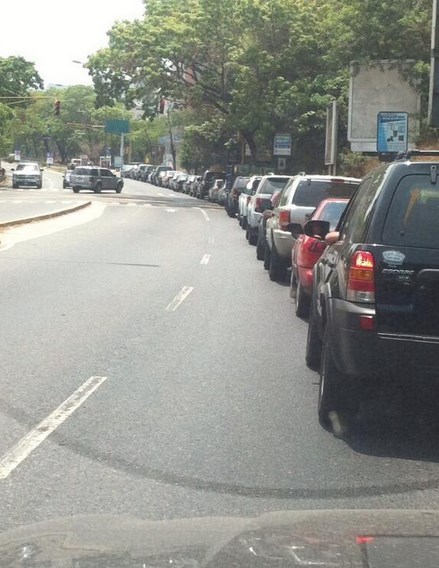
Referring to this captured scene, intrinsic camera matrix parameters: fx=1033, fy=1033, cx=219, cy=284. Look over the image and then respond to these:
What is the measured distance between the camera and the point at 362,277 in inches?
262

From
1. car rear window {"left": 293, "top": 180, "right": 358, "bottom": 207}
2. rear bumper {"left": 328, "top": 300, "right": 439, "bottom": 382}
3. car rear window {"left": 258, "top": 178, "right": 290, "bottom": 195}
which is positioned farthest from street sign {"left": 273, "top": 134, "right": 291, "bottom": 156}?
rear bumper {"left": 328, "top": 300, "right": 439, "bottom": 382}

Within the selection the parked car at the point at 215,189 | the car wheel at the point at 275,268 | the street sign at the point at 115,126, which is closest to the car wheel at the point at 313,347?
the car wheel at the point at 275,268

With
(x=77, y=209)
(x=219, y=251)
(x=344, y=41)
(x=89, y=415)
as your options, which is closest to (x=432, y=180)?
(x=89, y=415)

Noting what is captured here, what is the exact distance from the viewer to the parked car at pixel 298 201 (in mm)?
15914

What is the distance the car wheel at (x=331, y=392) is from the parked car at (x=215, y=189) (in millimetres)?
46238

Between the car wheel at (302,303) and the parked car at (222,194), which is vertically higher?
the parked car at (222,194)

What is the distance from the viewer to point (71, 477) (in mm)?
5988

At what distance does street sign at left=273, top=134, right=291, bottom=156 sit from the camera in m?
45.9

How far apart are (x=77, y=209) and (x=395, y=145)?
21986mm

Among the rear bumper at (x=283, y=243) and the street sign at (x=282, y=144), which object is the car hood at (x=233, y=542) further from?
the street sign at (x=282, y=144)

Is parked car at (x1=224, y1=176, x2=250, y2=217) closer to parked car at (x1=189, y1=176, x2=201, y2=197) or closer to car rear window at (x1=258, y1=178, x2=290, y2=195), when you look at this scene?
car rear window at (x1=258, y1=178, x2=290, y2=195)

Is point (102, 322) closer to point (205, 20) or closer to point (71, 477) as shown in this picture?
point (71, 477)

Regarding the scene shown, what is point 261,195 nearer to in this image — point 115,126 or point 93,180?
point 93,180

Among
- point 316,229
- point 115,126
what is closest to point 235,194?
point 316,229
